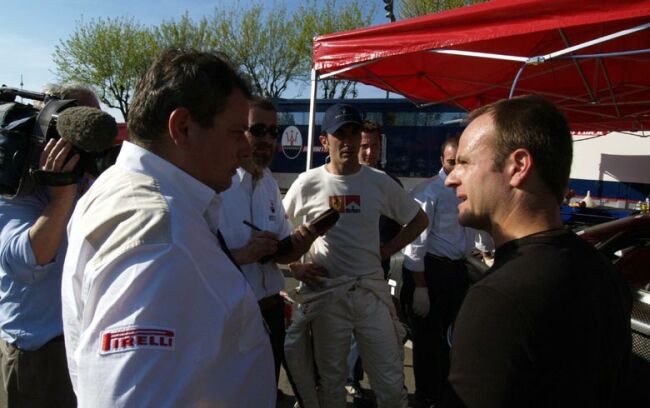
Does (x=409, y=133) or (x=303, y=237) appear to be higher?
(x=409, y=133)

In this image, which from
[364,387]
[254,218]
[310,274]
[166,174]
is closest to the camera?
[166,174]

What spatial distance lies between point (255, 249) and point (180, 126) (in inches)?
47.4

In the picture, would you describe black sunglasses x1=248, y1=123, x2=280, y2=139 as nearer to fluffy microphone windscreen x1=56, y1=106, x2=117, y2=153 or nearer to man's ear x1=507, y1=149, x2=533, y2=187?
fluffy microphone windscreen x1=56, y1=106, x2=117, y2=153

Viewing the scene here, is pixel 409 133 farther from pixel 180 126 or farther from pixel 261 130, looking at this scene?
pixel 180 126

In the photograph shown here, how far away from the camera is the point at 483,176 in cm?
128

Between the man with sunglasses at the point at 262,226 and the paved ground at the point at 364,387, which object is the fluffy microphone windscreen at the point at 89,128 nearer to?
the man with sunglasses at the point at 262,226

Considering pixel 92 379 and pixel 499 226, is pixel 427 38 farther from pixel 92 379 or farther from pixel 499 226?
pixel 92 379

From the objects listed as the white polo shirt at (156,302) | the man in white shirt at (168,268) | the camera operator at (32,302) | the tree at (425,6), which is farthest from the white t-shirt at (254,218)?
the tree at (425,6)

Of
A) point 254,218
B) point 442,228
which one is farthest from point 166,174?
point 442,228

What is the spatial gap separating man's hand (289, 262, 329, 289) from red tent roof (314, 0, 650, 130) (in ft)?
6.84

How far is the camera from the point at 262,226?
2447 millimetres

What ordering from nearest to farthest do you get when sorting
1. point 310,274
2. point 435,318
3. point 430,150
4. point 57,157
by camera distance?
1. point 57,157
2. point 310,274
3. point 435,318
4. point 430,150

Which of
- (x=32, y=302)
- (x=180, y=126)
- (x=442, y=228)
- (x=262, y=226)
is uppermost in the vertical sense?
(x=180, y=126)

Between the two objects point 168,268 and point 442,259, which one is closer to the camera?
point 168,268
